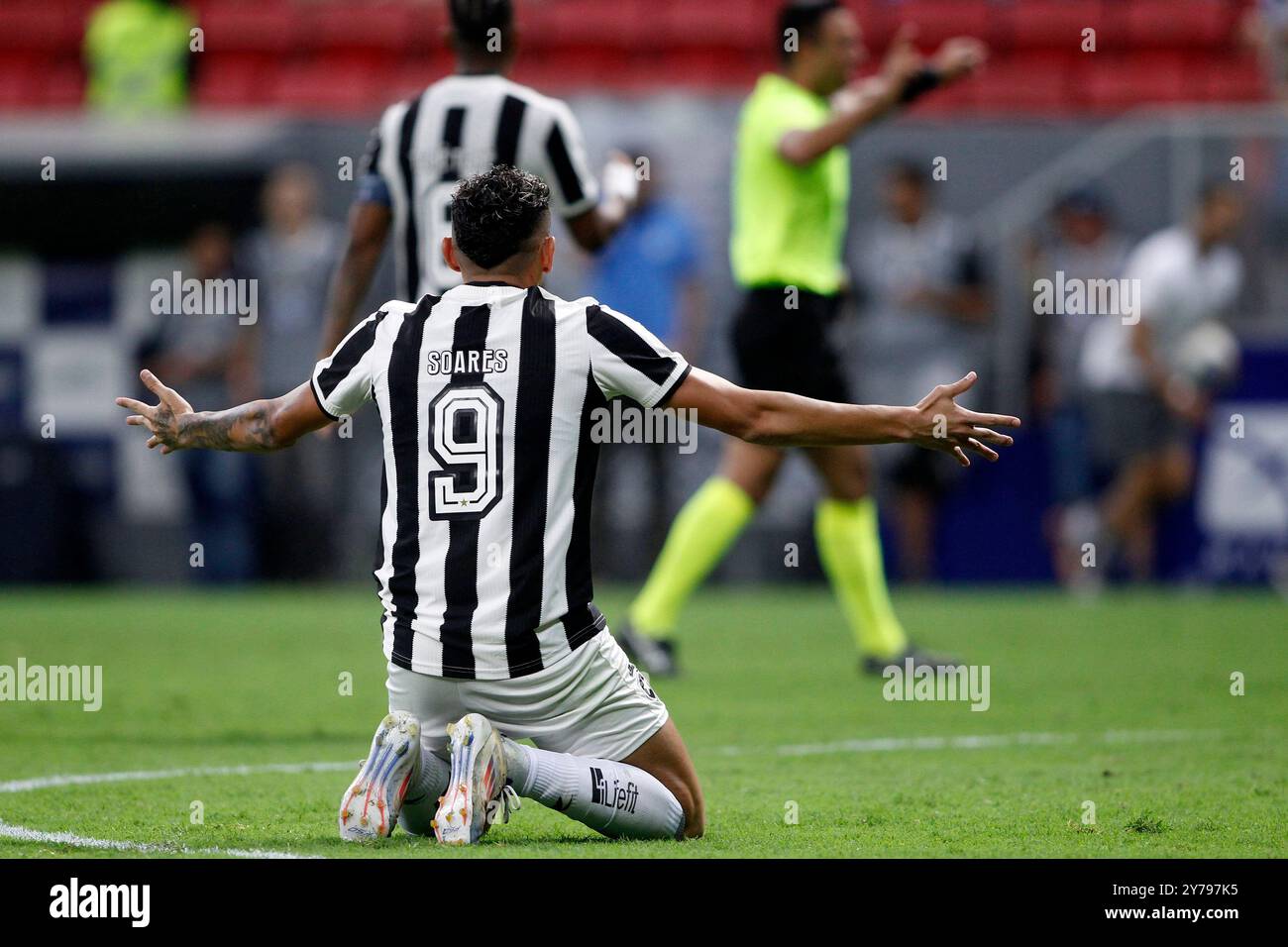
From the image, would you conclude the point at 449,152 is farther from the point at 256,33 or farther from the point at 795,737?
the point at 256,33

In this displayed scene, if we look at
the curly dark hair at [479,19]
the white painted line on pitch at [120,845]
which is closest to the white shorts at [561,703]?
the white painted line on pitch at [120,845]

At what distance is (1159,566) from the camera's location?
12.5m

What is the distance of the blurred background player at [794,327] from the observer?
788 cm

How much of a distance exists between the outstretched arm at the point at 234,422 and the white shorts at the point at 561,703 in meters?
0.59

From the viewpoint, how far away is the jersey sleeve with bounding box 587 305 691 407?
4160 millimetres

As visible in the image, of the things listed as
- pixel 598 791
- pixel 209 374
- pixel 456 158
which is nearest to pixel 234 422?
pixel 598 791

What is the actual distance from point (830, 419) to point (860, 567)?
12.2 ft

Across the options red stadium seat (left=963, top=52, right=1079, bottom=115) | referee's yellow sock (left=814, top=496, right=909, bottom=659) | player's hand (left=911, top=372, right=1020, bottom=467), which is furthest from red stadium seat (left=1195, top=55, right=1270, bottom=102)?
player's hand (left=911, top=372, right=1020, bottom=467)

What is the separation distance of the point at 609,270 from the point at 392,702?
7894 mm

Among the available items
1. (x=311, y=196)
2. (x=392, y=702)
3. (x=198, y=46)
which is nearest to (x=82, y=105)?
(x=198, y=46)

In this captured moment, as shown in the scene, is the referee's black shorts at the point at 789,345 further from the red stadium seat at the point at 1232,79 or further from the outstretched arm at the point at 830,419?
the red stadium seat at the point at 1232,79

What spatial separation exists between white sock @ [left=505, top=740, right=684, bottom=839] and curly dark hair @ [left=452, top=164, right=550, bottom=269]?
1.08m

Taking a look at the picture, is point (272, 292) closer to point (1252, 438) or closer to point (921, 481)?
point (921, 481)

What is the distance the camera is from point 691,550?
798cm
